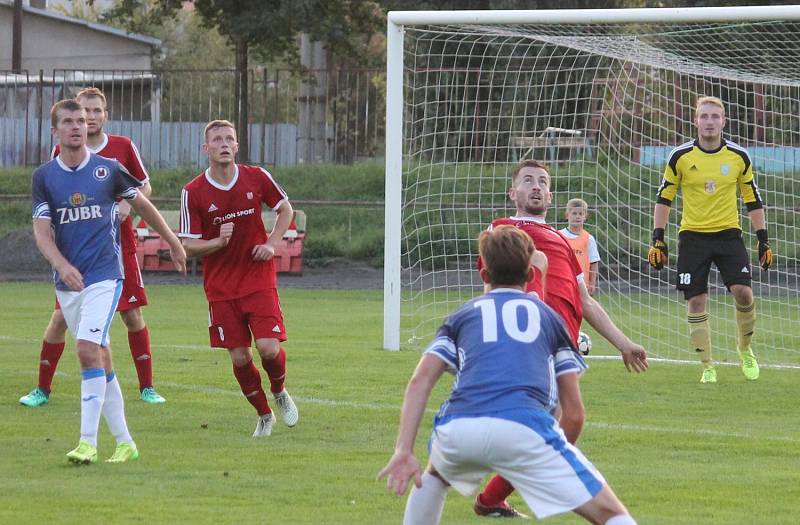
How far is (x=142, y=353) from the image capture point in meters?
10.0

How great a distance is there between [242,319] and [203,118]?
21.3 meters

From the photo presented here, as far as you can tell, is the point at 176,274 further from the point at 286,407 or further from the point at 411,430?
the point at 411,430

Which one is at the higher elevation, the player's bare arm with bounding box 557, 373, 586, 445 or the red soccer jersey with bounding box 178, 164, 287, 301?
the red soccer jersey with bounding box 178, 164, 287, 301

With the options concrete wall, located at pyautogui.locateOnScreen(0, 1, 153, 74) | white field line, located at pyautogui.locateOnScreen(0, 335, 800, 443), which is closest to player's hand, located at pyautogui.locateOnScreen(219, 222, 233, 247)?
white field line, located at pyautogui.locateOnScreen(0, 335, 800, 443)

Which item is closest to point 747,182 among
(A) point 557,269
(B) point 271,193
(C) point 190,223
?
(B) point 271,193

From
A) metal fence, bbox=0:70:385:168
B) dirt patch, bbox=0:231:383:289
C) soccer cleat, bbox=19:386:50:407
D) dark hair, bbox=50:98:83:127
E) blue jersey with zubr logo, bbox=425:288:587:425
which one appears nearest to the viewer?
blue jersey with zubr logo, bbox=425:288:587:425

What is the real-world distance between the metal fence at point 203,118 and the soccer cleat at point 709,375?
16397mm

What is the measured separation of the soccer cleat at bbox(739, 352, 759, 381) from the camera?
37.8ft

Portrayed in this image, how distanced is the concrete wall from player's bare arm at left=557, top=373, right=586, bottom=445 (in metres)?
41.1

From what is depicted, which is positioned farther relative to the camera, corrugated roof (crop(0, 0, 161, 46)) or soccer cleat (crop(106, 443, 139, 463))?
corrugated roof (crop(0, 0, 161, 46))

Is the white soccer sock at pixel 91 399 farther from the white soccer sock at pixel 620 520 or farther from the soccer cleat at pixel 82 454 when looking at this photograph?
the white soccer sock at pixel 620 520

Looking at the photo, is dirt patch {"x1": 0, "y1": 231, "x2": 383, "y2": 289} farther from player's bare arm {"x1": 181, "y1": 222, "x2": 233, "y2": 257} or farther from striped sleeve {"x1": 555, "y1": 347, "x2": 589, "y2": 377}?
striped sleeve {"x1": 555, "y1": 347, "x2": 589, "y2": 377}

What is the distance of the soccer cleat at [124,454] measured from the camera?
750 cm

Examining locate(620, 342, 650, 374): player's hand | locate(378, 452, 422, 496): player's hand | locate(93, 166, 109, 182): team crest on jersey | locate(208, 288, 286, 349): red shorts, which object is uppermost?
locate(93, 166, 109, 182): team crest on jersey
